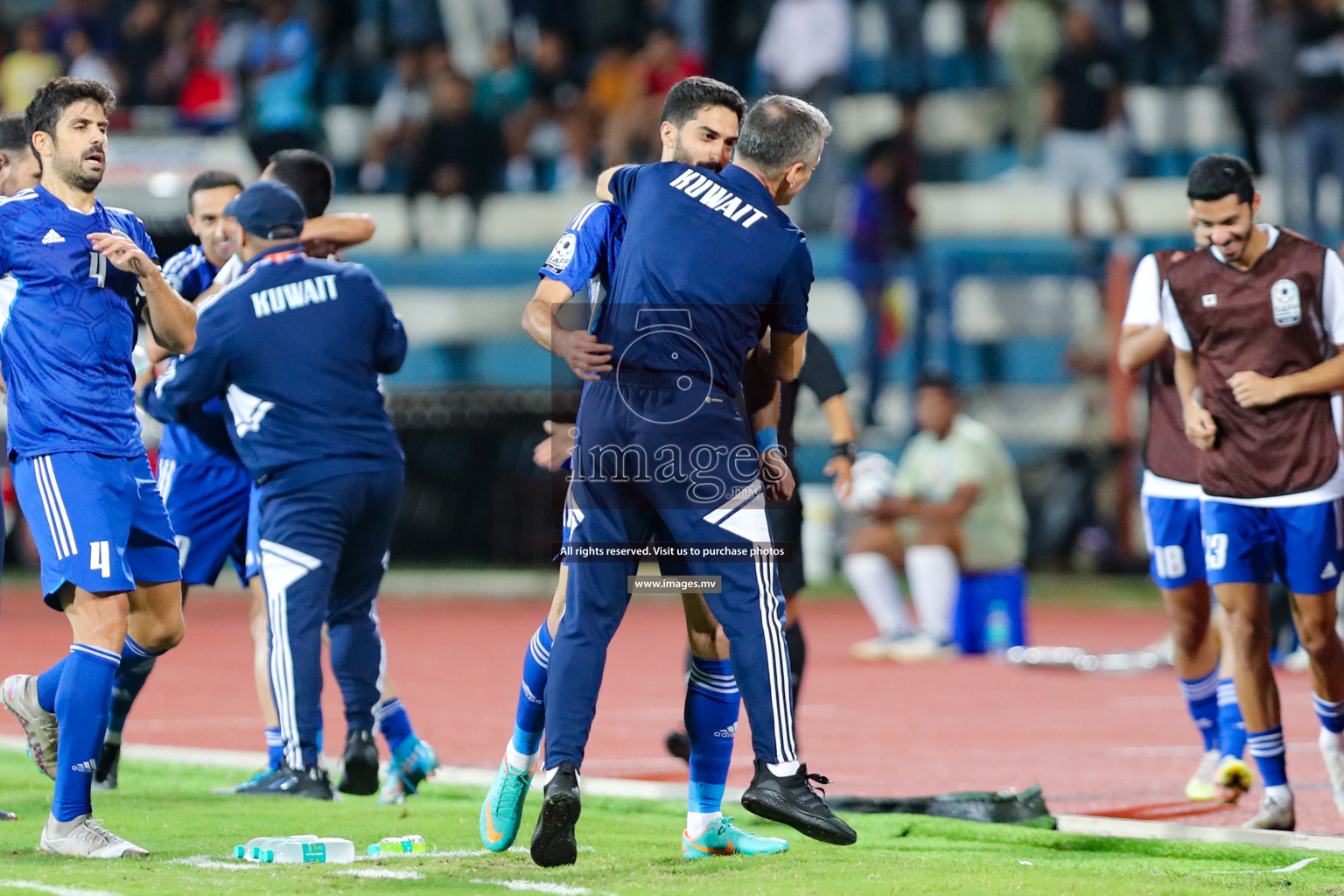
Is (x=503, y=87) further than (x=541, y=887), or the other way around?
(x=503, y=87)

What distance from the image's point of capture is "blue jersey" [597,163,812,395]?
5965mm

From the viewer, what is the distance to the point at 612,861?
6148 millimetres

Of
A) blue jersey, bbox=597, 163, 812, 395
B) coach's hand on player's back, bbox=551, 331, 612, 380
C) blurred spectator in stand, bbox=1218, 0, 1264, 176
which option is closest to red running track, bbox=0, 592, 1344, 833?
blue jersey, bbox=597, 163, 812, 395

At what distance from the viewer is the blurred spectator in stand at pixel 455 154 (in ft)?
73.5

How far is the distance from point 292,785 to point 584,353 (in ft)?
9.02

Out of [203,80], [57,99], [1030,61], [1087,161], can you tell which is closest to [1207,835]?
[57,99]

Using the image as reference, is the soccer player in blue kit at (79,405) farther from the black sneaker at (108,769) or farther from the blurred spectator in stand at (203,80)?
the blurred spectator in stand at (203,80)

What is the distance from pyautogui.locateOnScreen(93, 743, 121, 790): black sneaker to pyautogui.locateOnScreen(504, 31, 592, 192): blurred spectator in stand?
16070mm

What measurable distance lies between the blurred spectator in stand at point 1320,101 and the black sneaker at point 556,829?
14.8 meters

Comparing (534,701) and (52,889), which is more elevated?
(534,701)

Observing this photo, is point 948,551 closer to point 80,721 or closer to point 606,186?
point 606,186

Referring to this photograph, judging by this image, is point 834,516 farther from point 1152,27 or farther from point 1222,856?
point 1222,856

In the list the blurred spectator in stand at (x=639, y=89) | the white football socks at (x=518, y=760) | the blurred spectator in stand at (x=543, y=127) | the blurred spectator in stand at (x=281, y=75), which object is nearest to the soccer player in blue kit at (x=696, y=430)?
the white football socks at (x=518, y=760)

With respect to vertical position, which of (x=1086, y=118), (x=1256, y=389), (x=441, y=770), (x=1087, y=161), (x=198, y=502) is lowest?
(x=441, y=770)
